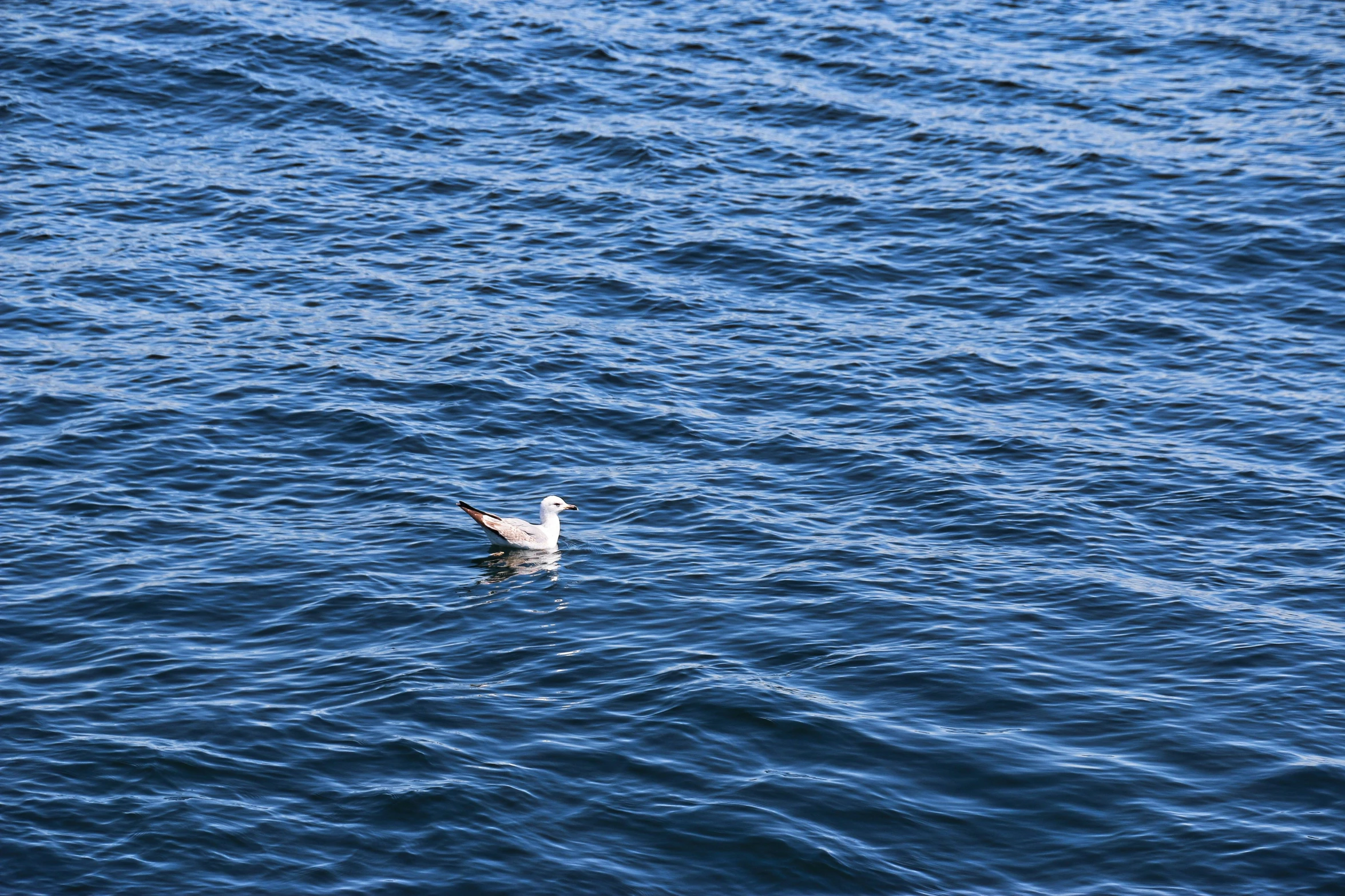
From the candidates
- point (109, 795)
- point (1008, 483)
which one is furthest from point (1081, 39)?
point (109, 795)

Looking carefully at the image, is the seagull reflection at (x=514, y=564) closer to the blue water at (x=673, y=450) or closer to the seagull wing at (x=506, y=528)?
the blue water at (x=673, y=450)

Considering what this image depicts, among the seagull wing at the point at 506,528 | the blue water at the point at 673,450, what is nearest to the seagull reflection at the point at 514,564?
the blue water at the point at 673,450

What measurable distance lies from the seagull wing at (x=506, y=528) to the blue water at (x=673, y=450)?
1.59 ft

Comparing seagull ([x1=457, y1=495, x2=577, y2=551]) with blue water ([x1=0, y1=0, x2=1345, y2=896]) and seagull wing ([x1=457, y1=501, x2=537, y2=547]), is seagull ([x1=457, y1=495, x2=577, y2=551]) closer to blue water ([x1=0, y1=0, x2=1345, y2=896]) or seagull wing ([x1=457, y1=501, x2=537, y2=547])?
seagull wing ([x1=457, y1=501, x2=537, y2=547])

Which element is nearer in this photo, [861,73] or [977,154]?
[977,154]

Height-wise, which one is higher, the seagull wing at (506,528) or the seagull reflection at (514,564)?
the seagull wing at (506,528)

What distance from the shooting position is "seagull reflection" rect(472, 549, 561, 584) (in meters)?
23.6

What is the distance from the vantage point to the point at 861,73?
151 ft

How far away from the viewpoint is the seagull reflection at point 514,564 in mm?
23625

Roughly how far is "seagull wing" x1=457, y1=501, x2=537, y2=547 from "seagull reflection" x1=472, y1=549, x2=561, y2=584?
8.6 inches

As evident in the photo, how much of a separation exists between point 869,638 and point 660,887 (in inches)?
252

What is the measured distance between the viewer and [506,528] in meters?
23.6

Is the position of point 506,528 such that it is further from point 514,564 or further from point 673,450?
point 673,450

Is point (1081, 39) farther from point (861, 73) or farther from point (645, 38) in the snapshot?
point (645, 38)
